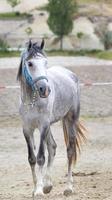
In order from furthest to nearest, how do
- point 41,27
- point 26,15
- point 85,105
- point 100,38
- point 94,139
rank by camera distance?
point 26,15, point 41,27, point 100,38, point 85,105, point 94,139

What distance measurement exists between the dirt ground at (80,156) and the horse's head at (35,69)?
1.40 meters

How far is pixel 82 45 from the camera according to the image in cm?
5625

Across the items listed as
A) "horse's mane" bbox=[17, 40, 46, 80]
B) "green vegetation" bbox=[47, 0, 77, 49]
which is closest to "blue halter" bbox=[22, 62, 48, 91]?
"horse's mane" bbox=[17, 40, 46, 80]

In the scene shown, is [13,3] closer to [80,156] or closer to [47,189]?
[80,156]

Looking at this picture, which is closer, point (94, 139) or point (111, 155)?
point (111, 155)

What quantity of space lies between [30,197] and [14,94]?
38.5ft

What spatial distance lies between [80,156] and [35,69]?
4688 millimetres

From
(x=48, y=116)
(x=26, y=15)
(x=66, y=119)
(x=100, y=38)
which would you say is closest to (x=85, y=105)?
(x=66, y=119)

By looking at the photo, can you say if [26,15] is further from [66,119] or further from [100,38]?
[66,119]

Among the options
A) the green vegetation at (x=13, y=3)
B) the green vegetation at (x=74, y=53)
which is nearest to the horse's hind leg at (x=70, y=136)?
the green vegetation at (x=74, y=53)

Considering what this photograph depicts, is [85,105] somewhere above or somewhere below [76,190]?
below

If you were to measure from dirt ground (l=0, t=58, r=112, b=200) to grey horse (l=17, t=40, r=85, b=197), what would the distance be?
41 cm

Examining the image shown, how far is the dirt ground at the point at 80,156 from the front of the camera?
354 inches

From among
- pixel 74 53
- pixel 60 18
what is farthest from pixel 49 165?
pixel 60 18
